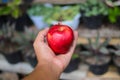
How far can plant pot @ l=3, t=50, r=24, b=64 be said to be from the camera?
212 cm

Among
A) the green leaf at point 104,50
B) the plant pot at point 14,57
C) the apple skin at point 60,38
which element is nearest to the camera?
the apple skin at point 60,38

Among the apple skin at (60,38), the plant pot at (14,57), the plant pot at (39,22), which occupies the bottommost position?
the plant pot at (14,57)

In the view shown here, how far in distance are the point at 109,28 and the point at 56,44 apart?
84cm

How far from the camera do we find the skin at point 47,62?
3.77ft

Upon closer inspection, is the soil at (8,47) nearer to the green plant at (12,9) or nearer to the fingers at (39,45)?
the green plant at (12,9)

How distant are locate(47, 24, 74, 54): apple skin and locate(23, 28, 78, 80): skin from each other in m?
0.02

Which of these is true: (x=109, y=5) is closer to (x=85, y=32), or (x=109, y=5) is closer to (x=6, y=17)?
(x=85, y=32)

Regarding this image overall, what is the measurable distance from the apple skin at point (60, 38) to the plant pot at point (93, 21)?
0.72 meters

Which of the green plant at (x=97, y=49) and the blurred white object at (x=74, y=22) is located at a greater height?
the blurred white object at (x=74, y=22)

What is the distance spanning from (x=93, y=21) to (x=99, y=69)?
0.34 m

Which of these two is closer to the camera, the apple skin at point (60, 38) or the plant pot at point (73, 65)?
the apple skin at point (60, 38)

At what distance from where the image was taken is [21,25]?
7.18ft

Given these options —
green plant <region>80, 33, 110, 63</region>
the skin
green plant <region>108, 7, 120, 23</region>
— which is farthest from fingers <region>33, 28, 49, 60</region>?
green plant <region>108, 7, 120, 23</region>

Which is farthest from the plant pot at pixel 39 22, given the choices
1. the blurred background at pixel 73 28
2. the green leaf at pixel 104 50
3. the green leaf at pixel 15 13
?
the green leaf at pixel 104 50
